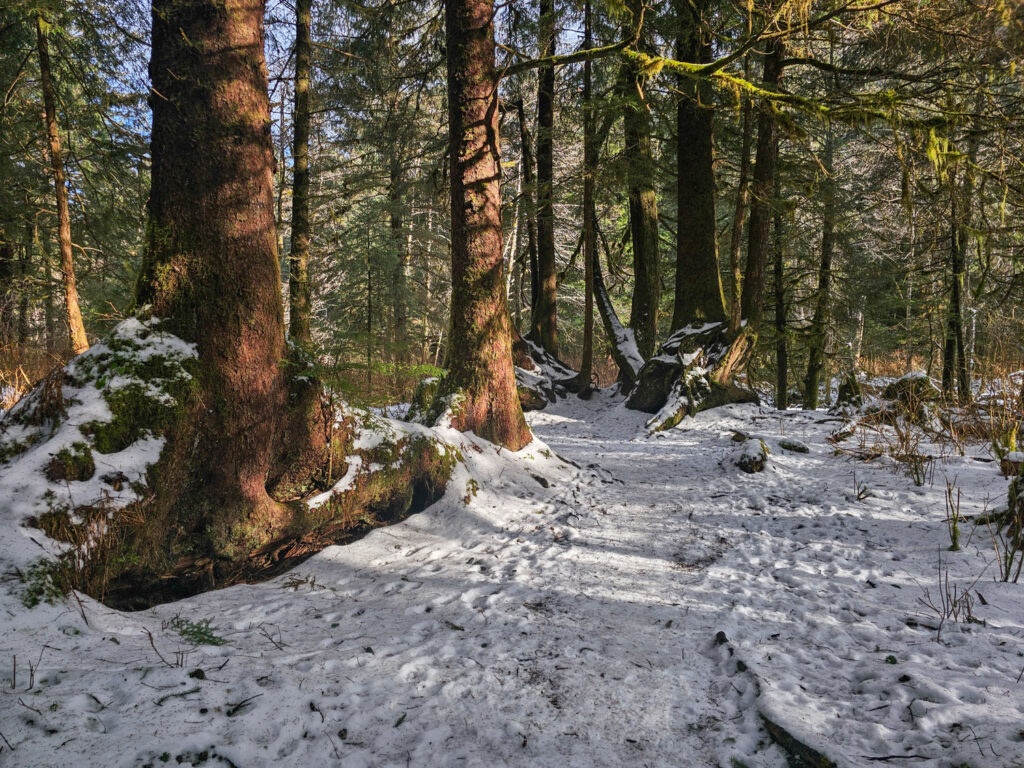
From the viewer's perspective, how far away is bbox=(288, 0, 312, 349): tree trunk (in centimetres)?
925

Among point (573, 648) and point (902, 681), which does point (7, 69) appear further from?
point (902, 681)

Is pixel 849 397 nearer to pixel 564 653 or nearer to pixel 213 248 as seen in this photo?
pixel 564 653

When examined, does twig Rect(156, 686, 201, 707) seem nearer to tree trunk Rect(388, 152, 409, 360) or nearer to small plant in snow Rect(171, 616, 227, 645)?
small plant in snow Rect(171, 616, 227, 645)

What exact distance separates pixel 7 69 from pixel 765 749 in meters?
15.6

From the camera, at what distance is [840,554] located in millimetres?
3646

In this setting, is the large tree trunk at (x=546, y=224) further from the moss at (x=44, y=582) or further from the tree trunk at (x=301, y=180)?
the moss at (x=44, y=582)

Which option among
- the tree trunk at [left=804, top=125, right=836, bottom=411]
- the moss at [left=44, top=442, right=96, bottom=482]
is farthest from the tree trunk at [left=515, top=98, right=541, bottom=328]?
the moss at [left=44, top=442, right=96, bottom=482]

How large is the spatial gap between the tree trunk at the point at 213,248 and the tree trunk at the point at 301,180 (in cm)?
561

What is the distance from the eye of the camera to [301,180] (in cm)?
950

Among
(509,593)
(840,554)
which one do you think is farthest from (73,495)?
(840,554)

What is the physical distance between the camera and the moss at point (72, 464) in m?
2.83

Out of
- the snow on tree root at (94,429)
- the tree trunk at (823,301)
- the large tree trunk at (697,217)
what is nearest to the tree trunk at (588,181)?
the large tree trunk at (697,217)

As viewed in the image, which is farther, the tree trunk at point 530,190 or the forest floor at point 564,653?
the tree trunk at point 530,190

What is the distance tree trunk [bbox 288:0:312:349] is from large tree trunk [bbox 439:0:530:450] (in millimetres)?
4644
